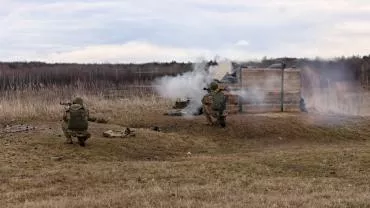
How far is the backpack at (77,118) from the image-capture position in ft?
53.5

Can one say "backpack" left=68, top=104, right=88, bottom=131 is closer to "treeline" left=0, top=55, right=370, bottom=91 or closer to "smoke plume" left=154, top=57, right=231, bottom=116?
"smoke plume" left=154, top=57, right=231, bottom=116

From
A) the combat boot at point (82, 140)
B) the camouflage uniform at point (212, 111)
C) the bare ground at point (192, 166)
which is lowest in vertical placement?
the bare ground at point (192, 166)

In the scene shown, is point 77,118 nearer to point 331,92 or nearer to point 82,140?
point 82,140

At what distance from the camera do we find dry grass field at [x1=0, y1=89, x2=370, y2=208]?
998cm

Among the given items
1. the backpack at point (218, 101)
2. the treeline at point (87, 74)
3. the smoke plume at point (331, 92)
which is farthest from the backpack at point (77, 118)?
the treeline at point (87, 74)

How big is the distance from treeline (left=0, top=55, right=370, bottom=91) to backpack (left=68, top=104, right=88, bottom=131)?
17437 mm

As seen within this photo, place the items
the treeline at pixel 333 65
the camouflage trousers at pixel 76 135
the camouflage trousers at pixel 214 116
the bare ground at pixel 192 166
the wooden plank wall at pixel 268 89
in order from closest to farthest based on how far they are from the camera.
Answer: the bare ground at pixel 192 166
the camouflage trousers at pixel 76 135
the camouflage trousers at pixel 214 116
the wooden plank wall at pixel 268 89
the treeline at pixel 333 65

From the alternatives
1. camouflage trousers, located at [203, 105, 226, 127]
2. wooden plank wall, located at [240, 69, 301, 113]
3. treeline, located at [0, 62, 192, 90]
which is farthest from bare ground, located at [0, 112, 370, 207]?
treeline, located at [0, 62, 192, 90]

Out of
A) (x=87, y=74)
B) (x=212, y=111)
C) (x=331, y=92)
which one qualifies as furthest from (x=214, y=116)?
(x=87, y=74)

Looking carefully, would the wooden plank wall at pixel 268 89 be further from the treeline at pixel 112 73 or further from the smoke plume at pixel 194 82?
the treeline at pixel 112 73

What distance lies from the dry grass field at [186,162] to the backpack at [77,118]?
0.44m

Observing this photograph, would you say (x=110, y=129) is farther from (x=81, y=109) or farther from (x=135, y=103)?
(x=135, y=103)

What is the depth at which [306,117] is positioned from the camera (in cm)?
2323

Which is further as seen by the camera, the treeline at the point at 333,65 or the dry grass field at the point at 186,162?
the treeline at the point at 333,65
